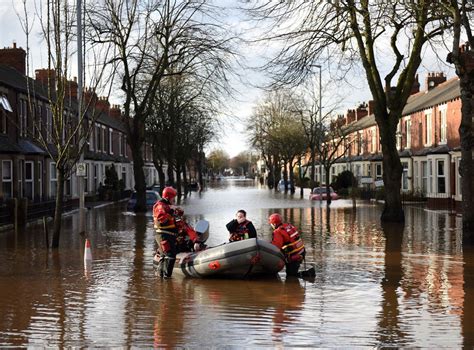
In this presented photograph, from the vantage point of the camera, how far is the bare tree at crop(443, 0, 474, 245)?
56.8ft

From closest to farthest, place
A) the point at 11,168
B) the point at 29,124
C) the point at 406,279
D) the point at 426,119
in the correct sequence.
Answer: the point at 406,279
the point at 11,168
the point at 29,124
the point at 426,119

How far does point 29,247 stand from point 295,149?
52575 millimetres

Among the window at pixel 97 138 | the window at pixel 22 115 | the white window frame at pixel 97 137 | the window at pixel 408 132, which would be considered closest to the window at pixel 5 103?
the window at pixel 22 115

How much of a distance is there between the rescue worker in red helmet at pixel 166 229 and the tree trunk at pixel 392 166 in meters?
15.5

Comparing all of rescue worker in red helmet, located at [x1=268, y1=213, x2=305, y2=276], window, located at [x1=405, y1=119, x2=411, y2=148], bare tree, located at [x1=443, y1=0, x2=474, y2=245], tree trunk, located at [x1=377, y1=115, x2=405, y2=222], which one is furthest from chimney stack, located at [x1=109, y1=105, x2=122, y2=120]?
rescue worker in red helmet, located at [x1=268, y1=213, x2=305, y2=276]

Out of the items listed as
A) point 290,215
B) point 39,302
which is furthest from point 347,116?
point 39,302

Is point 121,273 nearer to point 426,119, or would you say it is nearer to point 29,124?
point 29,124

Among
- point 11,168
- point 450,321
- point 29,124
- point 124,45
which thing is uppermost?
point 124,45

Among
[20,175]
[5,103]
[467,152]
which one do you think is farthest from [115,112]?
[467,152]

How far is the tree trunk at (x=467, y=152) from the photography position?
1766 cm

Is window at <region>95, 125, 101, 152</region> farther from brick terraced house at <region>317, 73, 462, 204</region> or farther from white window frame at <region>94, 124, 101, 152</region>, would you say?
brick terraced house at <region>317, 73, 462, 204</region>

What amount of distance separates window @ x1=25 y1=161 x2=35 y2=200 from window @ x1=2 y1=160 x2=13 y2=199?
2393mm

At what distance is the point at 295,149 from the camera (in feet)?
228

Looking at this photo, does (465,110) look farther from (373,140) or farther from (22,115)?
(373,140)
